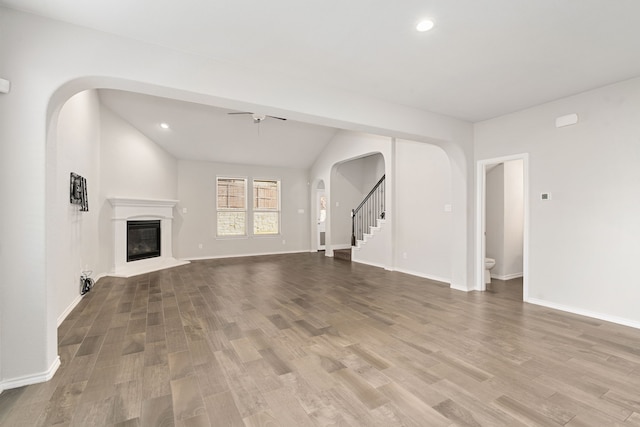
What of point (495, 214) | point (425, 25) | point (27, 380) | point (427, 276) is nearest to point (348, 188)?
point (427, 276)

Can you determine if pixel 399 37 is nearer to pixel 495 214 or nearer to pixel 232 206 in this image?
pixel 495 214

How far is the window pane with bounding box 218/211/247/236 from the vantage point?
8.83 metres

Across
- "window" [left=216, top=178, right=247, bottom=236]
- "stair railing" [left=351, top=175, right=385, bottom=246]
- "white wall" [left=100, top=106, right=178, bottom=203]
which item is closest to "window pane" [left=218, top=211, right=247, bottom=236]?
"window" [left=216, top=178, right=247, bottom=236]

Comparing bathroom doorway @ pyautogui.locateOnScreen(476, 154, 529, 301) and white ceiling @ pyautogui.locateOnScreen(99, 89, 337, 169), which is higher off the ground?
white ceiling @ pyautogui.locateOnScreen(99, 89, 337, 169)

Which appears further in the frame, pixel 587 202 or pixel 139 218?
pixel 139 218

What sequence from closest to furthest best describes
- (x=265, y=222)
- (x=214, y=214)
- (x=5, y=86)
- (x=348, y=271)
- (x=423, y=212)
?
(x=5, y=86), (x=423, y=212), (x=348, y=271), (x=214, y=214), (x=265, y=222)

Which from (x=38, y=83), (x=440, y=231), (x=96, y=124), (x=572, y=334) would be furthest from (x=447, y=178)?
(x=96, y=124)

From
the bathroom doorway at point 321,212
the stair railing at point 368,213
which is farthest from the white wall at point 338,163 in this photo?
the stair railing at point 368,213

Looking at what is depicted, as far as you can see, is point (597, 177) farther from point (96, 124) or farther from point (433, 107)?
point (96, 124)

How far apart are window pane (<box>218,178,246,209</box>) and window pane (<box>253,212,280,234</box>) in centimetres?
58

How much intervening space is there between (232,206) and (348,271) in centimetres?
432

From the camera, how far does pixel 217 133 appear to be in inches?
288

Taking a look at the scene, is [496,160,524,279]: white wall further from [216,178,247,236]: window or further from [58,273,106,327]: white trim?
[58,273,106,327]: white trim

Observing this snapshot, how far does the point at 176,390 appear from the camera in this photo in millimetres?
2150
